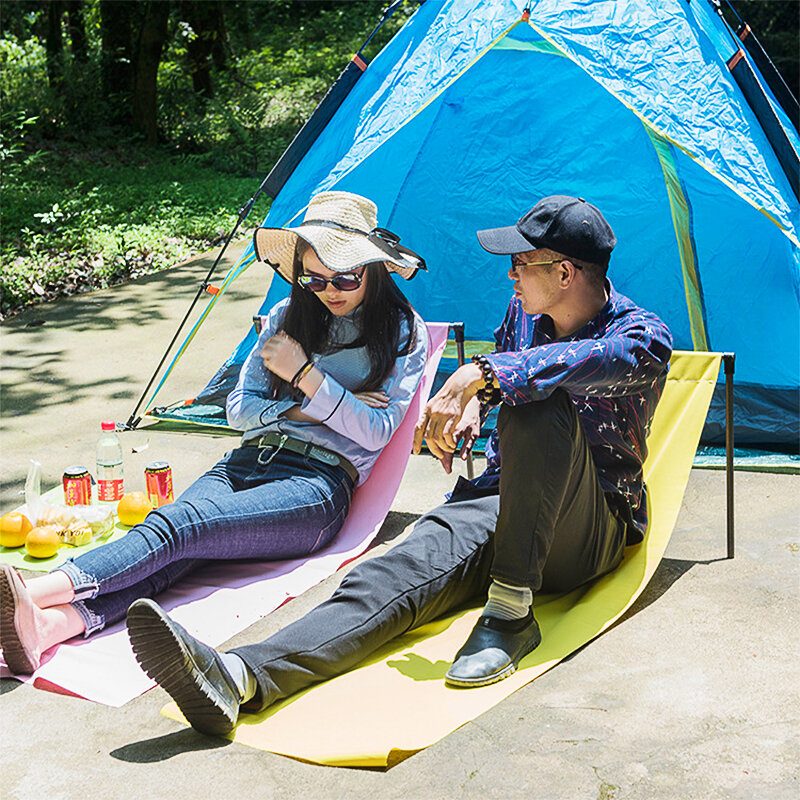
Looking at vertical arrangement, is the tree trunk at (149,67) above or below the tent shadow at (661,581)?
above

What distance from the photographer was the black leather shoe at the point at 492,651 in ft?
8.16

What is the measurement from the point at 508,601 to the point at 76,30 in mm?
12118

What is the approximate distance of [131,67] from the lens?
40.0 feet

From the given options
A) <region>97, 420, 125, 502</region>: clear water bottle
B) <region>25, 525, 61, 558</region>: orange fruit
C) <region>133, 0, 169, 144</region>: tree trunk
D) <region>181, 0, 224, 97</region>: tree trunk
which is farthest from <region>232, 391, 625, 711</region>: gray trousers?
<region>181, 0, 224, 97</region>: tree trunk

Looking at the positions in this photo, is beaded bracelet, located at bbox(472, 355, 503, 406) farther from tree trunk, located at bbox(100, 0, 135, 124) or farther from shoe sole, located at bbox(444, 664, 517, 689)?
tree trunk, located at bbox(100, 0, 135, 124)

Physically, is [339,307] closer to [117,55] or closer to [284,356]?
[284,356]

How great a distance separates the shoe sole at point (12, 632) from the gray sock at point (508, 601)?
1035mm

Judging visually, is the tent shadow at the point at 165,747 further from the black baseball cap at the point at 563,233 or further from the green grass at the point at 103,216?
the green grass at the point at 103,216

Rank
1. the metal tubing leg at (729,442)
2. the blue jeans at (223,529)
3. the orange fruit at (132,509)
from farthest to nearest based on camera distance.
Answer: the orange fruit at (132,509) < the metal tubing leg at (729,442) < the blue jeans at (223,529)

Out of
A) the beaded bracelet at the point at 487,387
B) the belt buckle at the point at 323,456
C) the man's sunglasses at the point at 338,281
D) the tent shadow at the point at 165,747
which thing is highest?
the man's sunglasses at the point at 338,281

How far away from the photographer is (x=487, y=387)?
2.50 metres

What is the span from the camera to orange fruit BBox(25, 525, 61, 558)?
3.28 metres

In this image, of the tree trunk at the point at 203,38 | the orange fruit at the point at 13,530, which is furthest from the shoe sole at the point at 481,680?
the tree trunk at the point at 203,38

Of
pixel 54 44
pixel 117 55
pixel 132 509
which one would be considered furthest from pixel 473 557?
pixel 54 44
